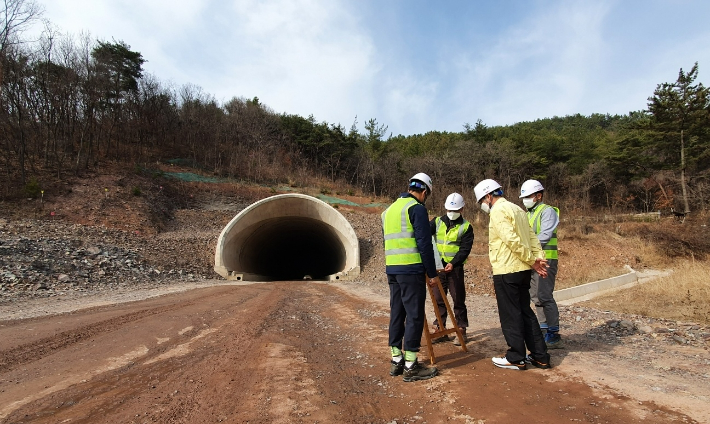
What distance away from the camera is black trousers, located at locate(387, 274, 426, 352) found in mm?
3441

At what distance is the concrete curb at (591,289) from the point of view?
35.3 ft

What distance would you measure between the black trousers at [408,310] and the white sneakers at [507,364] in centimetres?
77

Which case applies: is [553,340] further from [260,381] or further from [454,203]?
[260,381]

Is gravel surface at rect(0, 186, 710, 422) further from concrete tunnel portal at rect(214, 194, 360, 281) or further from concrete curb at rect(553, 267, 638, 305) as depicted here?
concrete curb at rect(553, 267, 638, 305)

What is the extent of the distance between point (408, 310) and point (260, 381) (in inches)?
55.6

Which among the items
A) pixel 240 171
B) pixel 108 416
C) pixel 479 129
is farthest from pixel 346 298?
pixel 479 129

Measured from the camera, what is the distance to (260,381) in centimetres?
336

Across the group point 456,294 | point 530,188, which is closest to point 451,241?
point 456,294

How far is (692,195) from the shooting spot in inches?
1032

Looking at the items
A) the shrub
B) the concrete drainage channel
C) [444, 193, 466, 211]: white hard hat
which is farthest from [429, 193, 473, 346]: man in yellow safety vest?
the shrub

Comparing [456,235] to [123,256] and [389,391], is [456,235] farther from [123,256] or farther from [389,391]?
[123,256]

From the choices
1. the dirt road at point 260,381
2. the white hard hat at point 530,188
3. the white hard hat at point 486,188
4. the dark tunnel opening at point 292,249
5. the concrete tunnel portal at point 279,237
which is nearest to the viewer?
the dirt road at point 260,381

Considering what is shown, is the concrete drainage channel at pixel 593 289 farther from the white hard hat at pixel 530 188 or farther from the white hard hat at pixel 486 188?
the white hard hat at pixel 486 188

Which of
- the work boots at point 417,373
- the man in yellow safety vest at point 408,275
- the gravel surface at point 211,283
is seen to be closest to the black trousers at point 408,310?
the man in yellow safety vest at point 408,275
